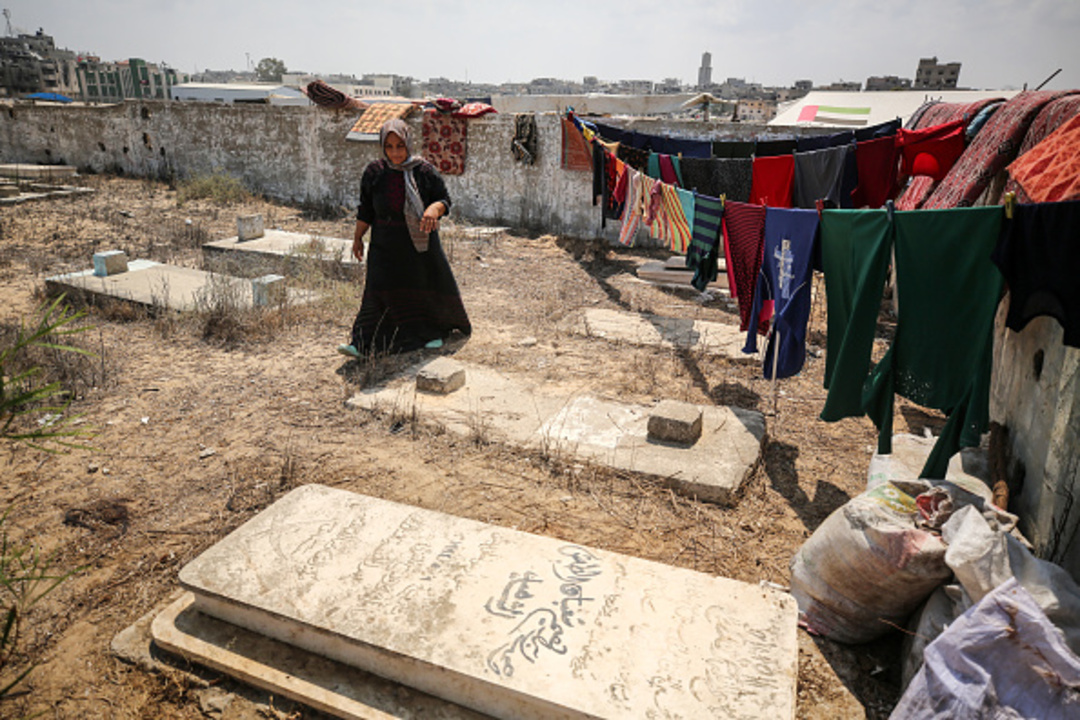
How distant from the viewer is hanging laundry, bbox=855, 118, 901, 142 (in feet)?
19.6

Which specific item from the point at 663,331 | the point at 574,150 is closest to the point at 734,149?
the point at 663,331

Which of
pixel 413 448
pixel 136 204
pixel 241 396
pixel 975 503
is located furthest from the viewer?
pixel 136 204

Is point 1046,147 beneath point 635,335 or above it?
above

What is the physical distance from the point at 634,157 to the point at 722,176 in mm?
1508

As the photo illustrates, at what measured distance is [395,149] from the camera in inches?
186

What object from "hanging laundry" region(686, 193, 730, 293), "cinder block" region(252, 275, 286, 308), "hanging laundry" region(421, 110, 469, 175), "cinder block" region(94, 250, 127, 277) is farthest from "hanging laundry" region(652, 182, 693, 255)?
"cinder block" region(94, 250, 127, 277)

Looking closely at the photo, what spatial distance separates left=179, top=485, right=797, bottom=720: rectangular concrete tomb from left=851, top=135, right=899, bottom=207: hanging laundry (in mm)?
4682

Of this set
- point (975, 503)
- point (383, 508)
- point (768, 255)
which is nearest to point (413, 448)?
point (383, 508)

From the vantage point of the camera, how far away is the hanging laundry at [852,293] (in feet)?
9.90

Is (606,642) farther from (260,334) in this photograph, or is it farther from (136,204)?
(136,204)

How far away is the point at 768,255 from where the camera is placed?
13.2 ft

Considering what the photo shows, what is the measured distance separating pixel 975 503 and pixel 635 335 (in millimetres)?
3754

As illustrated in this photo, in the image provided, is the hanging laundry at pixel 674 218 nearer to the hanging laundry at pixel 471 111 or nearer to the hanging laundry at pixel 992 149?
the hanging laundry at pixel 992 149

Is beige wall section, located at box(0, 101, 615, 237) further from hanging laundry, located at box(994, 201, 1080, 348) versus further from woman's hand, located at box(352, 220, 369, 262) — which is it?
hanging laundry, located at box(994, 201, 1080, 348)
